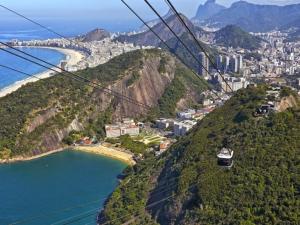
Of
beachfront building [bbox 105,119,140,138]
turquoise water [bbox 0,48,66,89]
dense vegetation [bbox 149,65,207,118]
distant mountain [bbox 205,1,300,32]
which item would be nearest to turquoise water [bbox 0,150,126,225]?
beachfront building [bbox 105,119,140,138]

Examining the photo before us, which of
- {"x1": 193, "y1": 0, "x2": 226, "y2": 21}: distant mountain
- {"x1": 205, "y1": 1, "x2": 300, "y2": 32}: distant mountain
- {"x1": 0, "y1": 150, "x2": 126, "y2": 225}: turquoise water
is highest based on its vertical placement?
{"x1": 193, "y1": 0, "x2": 226, "y2": 21}: distant mountain

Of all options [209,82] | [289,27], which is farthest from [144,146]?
[289,27]

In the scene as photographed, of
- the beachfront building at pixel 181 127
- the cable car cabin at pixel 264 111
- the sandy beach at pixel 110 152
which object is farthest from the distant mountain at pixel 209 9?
the cable car cabin at pixel 264 111

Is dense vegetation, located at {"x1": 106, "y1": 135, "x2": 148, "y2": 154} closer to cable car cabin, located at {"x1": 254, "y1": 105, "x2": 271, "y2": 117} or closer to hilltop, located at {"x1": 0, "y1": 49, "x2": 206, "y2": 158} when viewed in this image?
hilltop, located at {"x1": 0, "y1": 49, "x2": 206, "y2": 158}

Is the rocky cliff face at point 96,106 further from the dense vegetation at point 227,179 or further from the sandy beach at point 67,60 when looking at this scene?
the sandy beach at point 67,60

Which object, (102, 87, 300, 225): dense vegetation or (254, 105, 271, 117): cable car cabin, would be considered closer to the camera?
(102, 87, 300, 225): dense vegetation

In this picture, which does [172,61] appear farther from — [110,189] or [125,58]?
[110,189]
